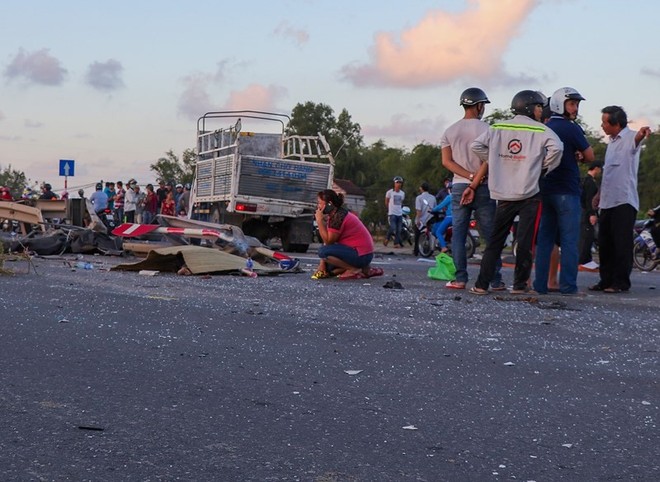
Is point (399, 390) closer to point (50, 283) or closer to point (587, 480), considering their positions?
point (587, 480)

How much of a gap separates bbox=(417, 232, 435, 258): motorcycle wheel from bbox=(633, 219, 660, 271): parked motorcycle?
5.43 metres

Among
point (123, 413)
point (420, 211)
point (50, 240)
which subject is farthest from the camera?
point (420, 211)

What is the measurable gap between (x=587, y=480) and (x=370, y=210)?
78.9 m

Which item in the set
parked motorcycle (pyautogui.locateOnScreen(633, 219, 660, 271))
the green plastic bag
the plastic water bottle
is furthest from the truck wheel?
the green plastic bag

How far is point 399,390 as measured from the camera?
5684 millimetres

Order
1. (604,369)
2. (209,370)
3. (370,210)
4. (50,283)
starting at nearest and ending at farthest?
(209,370) → (604,369) → (50,283) → (370,210)

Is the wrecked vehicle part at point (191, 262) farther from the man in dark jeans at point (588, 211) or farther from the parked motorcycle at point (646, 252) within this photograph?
the parked motorcycle at point (646, 252)

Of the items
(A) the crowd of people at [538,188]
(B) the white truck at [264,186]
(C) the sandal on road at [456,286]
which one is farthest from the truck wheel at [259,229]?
(C) the sandal on road at [456,286]

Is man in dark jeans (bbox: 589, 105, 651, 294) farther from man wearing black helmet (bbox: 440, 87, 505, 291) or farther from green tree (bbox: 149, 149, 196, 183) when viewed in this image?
green tree (bbox: 149, 149, 196, 183)

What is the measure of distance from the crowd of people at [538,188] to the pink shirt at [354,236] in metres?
1.94

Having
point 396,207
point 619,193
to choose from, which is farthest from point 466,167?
point 396,207

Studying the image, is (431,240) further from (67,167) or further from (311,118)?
(311,118)

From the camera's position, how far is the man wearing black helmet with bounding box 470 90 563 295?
10.7 metres

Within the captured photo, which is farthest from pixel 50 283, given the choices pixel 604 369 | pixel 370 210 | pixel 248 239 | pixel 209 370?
pixel 370 210
